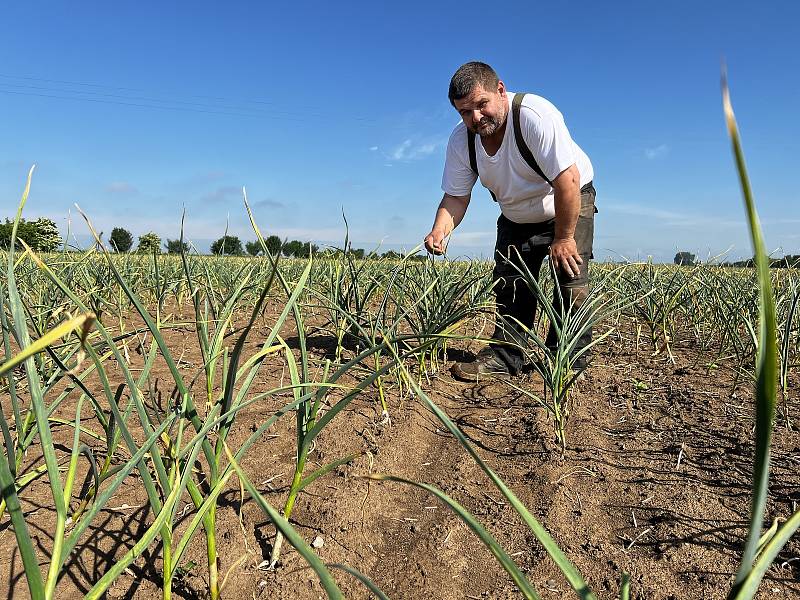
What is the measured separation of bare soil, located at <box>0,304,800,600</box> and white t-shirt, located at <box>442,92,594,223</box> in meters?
0.90

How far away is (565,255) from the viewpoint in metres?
2.21

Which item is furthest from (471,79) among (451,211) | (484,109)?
(451,211)

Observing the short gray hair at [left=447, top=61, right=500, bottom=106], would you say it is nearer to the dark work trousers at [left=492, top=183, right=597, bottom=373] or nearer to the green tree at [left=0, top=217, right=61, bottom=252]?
the dark work trousers at [left=492, top=183, right=597, bottom=373]

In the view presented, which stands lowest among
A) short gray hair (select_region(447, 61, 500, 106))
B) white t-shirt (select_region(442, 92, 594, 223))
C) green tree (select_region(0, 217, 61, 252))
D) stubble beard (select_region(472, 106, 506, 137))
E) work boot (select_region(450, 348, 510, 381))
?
work boot (select_region(450, 348, 510, 381))

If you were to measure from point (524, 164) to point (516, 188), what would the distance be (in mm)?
123

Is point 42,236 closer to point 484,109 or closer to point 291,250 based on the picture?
point 291,250

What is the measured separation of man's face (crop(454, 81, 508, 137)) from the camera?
2102mm

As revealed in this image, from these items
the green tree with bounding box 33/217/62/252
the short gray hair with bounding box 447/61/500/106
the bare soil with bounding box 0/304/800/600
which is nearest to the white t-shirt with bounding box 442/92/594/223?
the short gray hair with bounding box 447/61/500/106

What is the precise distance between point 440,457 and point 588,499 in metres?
0.41

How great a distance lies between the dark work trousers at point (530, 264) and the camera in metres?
2.41

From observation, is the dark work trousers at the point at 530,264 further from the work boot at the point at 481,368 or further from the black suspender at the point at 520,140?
the black suspender at the point at 520,140

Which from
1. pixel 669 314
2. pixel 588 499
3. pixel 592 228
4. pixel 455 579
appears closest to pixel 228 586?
pixel 455 579

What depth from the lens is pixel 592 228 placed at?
254 centimetres

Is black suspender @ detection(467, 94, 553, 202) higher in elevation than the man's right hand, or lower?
higher
